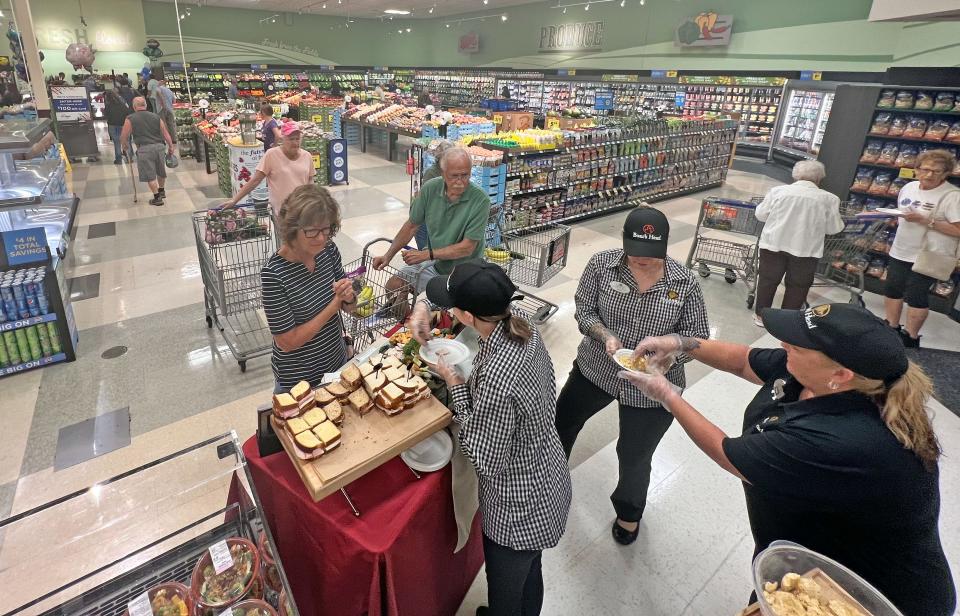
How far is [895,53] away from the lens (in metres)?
11.8

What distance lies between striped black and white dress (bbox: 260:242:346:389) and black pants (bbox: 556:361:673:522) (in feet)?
4.21

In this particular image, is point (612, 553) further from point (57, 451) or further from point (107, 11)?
point (107, 11)

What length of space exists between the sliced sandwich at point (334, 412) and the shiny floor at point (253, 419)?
41.4 inches

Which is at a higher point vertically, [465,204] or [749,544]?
→ [465,204]

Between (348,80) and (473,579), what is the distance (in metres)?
27.4

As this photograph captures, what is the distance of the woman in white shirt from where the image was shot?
4664mm

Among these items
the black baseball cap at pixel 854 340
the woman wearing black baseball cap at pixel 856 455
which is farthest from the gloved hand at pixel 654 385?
the black baseball cap at pixel 854 340

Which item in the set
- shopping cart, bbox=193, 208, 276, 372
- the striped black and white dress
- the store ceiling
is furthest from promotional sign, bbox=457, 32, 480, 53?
the striped black and white dress

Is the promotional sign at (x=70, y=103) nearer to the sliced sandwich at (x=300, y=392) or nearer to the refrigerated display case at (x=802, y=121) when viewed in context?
the sliced sandwich at (x=300, y=392)

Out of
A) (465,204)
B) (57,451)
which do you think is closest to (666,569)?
(465,204)

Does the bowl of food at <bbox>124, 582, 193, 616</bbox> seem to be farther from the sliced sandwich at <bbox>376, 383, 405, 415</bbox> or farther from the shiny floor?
the sliced sandwich at <bbox>376, 383, 405, 415</bbox>

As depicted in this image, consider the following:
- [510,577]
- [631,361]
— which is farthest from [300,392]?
[631,361]

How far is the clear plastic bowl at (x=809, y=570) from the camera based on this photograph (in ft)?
4.44

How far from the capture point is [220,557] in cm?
156
